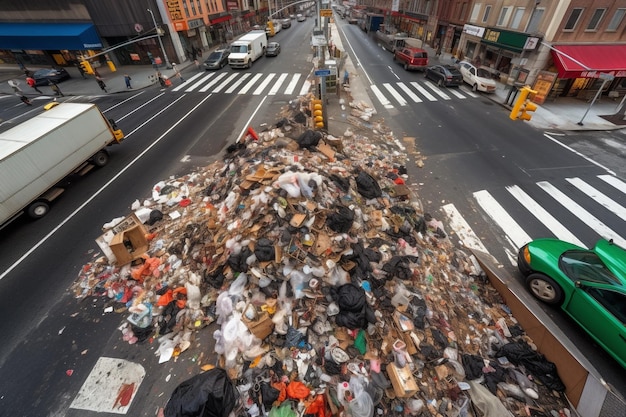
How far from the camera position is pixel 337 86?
18.8 m

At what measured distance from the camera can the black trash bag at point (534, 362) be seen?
5.03 metres

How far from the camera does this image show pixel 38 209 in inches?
384

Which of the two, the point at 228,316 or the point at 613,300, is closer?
the point at 613,300

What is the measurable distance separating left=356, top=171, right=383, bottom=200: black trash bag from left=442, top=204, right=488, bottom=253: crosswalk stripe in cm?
264

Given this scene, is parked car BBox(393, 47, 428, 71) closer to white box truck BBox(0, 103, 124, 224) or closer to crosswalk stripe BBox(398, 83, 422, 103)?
Result: crosswalk stripe BBox(398, 83, 422, 103)

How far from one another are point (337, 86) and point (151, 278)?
1688cm

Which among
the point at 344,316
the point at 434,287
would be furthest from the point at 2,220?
the point at 434,287

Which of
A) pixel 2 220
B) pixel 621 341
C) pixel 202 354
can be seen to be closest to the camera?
pixel 621 341

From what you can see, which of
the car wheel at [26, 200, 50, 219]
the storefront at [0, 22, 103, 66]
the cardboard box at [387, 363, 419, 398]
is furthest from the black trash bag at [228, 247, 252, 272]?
the storefront at [0, 22, 103, 66]

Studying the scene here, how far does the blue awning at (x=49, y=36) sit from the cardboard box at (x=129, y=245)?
28.4 meters

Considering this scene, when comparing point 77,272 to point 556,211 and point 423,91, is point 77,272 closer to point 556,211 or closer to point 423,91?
point 556,211

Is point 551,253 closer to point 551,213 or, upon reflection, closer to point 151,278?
point 551,213

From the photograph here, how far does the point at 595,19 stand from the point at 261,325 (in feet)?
87.6

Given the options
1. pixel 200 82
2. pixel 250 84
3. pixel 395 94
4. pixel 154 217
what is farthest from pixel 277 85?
pixel 154 217
